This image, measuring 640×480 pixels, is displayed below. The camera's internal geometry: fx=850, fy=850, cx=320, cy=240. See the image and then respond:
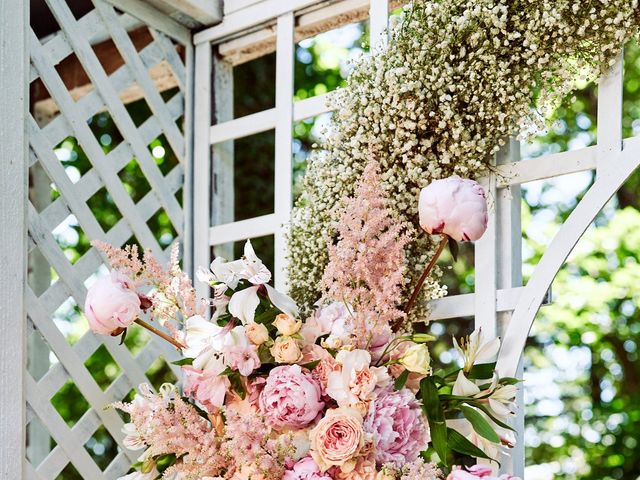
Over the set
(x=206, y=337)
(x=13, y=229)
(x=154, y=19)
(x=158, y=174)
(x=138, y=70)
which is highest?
(x=154, y=19)

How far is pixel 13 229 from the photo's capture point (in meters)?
1.61

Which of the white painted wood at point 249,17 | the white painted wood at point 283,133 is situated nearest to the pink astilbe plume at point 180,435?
the white painted wood at point 283,133

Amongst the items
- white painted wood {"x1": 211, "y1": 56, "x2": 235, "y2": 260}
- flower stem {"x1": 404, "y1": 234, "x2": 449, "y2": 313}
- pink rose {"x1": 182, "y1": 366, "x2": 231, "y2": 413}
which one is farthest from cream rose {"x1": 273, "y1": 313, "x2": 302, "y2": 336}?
white painted wood {"x1": 211, "y1": 56, "x2": 235, "y2": 260}

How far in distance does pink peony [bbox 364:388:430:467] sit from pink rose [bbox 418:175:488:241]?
27cm

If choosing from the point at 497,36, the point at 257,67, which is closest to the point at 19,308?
the point at 497,36

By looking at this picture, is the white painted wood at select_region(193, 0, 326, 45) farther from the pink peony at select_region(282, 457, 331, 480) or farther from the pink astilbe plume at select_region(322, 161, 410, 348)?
the pink peony at select_region(282, 457, 331, 480)

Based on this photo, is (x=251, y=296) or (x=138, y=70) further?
(x=138, y=70)

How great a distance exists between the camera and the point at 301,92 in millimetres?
4648

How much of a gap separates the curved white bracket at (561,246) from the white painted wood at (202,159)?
81 cm

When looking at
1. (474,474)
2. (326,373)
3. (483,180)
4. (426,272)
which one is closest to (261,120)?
(483,180)

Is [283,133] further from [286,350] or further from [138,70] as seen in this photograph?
[286,350]

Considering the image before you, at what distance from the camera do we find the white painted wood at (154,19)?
2010 mm

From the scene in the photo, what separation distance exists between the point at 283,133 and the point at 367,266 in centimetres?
67

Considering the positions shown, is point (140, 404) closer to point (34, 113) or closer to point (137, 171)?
point (34, 113)
